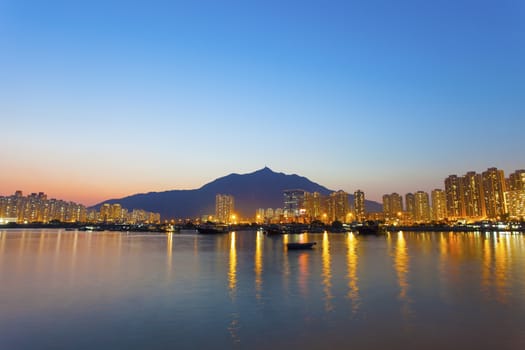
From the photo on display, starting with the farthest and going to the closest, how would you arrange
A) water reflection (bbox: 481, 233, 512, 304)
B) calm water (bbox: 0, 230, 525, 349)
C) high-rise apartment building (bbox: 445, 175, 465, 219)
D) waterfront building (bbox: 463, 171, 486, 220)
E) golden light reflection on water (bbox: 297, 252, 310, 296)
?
high-rise apartment building (bbox: 445, 175, 465, 219), waterfront building (bbox: 463, 171, 486, 220), golden light reflection on water (bbox: 297, 252, 310, 296), water reflection (bbox: 481, 233, 512, 304), calm water (bbox: 0, 230, 525, 349)

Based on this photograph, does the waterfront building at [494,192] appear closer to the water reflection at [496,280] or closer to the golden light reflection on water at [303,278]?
the water reflection at [496,280]

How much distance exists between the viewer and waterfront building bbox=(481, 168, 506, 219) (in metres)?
168

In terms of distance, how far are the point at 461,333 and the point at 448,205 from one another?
19807cm

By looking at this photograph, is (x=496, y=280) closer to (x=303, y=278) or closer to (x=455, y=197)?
(x=303, y=278)

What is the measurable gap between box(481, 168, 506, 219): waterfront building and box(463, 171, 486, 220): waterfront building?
221 centimetres

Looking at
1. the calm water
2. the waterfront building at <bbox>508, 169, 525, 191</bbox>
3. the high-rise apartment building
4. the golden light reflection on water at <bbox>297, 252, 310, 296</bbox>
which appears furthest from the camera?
the high-rise apartment building

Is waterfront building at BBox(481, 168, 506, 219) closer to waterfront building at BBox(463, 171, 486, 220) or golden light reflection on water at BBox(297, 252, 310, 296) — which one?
waterfront building at BBox(463, 171, 486, 220)

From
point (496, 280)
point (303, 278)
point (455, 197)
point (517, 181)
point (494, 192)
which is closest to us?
point (496, 280)

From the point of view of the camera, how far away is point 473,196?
578ft

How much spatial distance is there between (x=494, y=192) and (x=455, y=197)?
59.9ft

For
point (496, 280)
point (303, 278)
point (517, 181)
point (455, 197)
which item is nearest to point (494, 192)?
point (517, 181)

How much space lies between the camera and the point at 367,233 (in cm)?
12100

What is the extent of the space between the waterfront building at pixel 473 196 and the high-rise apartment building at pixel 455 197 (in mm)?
2036

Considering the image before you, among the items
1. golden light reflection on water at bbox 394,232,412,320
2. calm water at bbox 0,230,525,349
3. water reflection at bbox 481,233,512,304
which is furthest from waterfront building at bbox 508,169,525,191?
calm water at bbox 0,230,525,349
